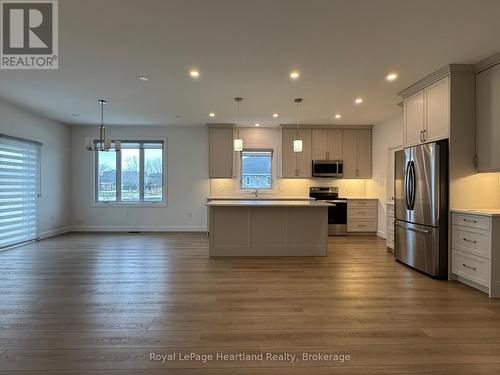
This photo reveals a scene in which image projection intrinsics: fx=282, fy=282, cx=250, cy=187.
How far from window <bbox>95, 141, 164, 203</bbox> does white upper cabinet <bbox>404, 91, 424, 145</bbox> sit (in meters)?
5.71

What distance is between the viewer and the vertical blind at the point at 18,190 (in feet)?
17.5

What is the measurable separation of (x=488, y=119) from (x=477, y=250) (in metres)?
1.61

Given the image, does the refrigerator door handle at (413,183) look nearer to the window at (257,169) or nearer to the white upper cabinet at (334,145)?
the white upper cabinet at (334,145)

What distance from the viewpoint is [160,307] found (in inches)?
110

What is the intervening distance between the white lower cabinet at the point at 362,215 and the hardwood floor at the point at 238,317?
2717 mm

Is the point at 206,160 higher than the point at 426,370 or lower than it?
higher

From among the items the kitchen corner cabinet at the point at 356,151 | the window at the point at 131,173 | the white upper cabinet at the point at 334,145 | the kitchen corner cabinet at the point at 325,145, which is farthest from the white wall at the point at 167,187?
the kitchen corner cabinet at the point at 356,151

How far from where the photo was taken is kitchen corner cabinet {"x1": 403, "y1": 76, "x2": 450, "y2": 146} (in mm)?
3719

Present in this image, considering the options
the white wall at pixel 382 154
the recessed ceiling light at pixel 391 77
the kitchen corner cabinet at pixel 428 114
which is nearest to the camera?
the kitchen corner cabinet at pixel 428 114

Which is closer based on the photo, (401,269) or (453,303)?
(453,303)

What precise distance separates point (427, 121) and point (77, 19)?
174 inches

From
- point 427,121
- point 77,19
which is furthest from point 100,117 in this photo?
point 427,121

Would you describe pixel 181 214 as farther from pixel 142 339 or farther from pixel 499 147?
pixel 499 147

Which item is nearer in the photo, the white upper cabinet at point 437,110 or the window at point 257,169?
the white upper cabinet at point 437,110
